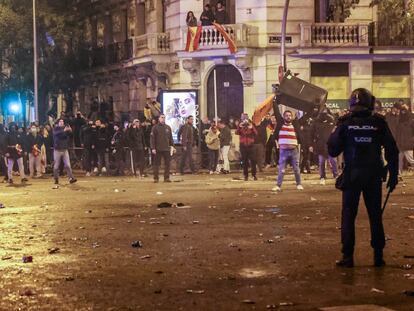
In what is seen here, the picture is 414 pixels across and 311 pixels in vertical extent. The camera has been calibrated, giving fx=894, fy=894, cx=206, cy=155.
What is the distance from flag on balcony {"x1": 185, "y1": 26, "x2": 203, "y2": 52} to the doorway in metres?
1.43

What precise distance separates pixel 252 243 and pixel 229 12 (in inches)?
1042

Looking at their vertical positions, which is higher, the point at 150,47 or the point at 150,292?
the point at 150,47

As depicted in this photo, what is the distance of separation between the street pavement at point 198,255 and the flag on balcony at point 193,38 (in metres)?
17.6

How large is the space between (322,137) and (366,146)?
1356cm

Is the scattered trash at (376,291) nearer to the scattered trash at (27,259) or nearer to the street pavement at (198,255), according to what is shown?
the street pavement at (198,255)

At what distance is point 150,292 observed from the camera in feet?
27.0

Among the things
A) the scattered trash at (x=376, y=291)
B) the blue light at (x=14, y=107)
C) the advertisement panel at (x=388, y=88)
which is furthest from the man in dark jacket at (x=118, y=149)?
the scattered trash at (x=376, y=291)

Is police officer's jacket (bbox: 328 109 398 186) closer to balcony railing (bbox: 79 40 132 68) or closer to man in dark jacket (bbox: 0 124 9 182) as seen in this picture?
man in dark jacket (bbox: 0 124 9 182)

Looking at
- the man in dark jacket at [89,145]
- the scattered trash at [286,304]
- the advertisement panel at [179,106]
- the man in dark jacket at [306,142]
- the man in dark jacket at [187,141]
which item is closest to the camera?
the scattered trash at [286,304]

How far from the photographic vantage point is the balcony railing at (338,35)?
117 feet

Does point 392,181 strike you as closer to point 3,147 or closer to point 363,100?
point 363,100

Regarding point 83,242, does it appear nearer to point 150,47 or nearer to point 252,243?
point 252,243

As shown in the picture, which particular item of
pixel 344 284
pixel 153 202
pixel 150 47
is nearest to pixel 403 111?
pixel 153 202

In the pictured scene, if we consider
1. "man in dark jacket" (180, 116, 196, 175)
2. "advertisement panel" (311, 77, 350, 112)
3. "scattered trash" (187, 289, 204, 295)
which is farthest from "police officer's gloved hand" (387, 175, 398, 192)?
"advertisement panel" (311, 77, 350, 112)
